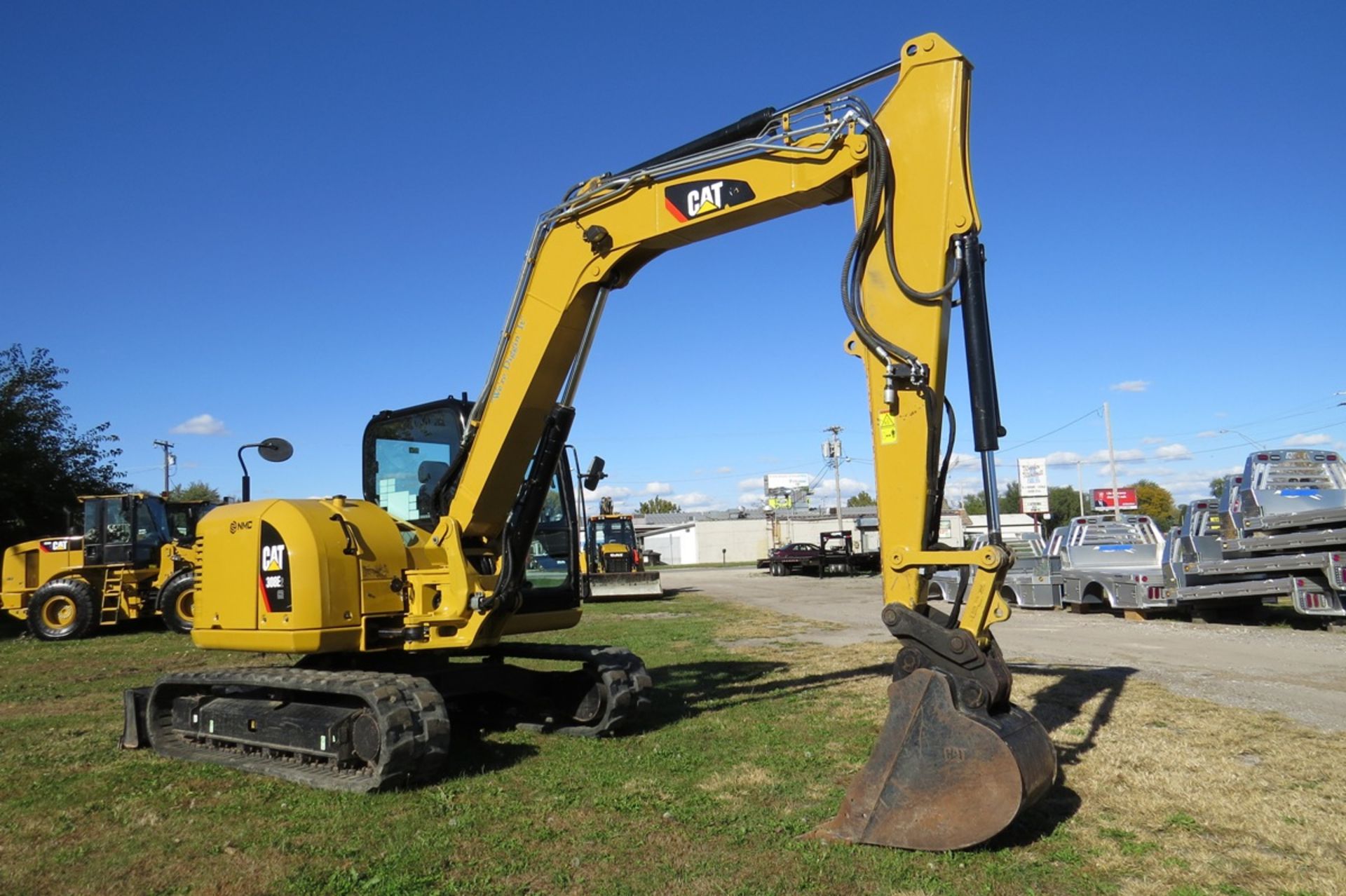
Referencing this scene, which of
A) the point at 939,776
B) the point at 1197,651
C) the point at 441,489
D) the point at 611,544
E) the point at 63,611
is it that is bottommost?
the point at 1197,651

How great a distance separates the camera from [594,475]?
25.3 ft

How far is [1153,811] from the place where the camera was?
536 centimetres

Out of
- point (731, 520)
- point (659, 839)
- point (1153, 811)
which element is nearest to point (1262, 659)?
point (1153, 811)

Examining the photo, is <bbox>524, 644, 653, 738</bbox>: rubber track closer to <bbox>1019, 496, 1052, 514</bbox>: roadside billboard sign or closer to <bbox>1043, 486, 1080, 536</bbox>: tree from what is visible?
<bbox>1019, 496, 1052, 514</bbox>: roadside billboard sign

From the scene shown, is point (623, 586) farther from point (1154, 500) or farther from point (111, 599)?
point (1154, 500)

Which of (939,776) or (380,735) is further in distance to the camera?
(380,735)

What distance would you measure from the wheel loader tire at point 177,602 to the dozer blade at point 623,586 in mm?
10782

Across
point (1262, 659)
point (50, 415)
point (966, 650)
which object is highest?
point (50, 415)

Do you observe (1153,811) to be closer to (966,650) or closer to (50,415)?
(966,650)

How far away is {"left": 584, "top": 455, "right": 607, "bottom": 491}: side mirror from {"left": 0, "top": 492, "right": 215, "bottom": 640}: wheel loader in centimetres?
1415

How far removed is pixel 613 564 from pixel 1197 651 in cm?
2065

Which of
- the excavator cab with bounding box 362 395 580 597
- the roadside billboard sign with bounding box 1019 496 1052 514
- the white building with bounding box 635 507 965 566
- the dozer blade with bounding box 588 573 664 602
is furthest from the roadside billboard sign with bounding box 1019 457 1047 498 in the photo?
the excavator cab with bounding box 362 395 580 597

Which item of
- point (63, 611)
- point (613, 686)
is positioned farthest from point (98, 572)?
point (613, 686)

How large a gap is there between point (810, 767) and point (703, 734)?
56.5 inches
